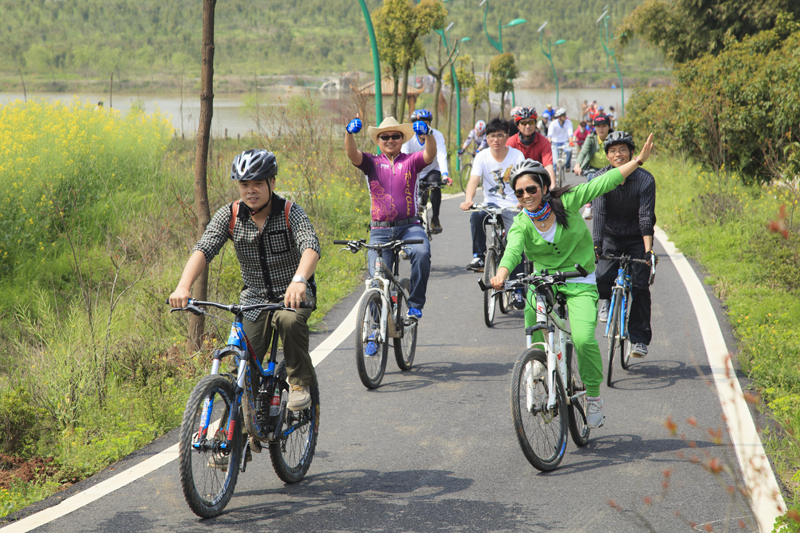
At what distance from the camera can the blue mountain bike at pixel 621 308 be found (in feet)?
21.7

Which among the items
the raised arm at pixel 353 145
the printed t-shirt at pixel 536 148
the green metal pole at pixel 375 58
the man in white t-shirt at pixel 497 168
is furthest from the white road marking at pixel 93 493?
the green metal pole at pixel 375 58

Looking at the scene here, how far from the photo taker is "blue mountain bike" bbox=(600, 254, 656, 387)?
260 inches

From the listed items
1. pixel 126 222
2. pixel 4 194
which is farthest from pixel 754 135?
pixel 4 194

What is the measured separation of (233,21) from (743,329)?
17642 centimetres

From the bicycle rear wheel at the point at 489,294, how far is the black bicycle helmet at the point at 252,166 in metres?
4.37

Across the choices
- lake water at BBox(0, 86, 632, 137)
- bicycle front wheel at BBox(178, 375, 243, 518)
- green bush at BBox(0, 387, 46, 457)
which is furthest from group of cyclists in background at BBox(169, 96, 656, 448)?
lake water at BBox(0, 86, 632, 137)

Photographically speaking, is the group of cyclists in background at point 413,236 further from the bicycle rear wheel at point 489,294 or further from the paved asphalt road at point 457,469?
the bicycle rear wheel at point 489,294

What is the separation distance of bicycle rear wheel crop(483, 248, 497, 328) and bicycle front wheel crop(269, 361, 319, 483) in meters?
3.80

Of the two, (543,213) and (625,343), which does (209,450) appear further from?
(625,343)

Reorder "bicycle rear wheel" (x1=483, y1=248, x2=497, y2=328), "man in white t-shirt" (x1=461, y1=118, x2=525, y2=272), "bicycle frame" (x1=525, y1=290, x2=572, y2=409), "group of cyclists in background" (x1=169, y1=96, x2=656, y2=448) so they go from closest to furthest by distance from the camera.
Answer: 1. "group of cyclists in background" (x1=169, y1=96, x2=656, y2=448)
2. "bicycle frame" (x1=525, y1=290, x2=572, y2=409)
3. "bicycle rear wheel" (x1=483, y1=248, x2=497, y2=328)
4. "man in white t-shirt" (x1=461, y1=118, x2=525, y2=272)

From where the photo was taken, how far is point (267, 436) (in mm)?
4461

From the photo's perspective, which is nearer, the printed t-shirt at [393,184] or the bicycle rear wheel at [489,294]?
the printed t-shirt at [393,184]

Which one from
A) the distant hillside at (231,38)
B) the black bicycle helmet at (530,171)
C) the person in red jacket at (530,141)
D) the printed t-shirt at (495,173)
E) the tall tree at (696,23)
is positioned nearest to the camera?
the black bicycle helmet at (530,171)

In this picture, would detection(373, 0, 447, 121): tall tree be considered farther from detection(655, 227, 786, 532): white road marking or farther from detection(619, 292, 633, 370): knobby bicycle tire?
detection(619, 292, 633, 370): knobby bicycle tire
